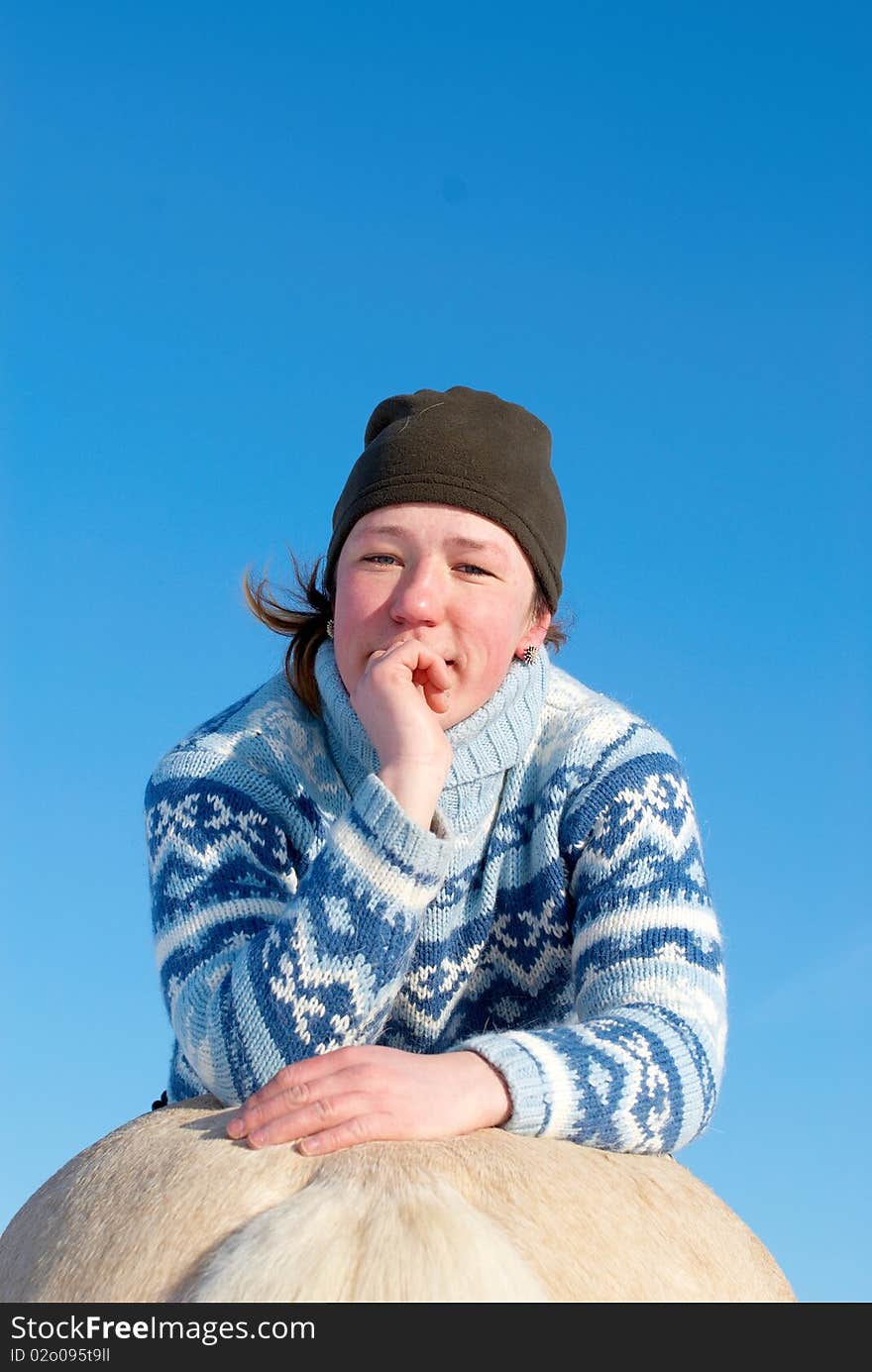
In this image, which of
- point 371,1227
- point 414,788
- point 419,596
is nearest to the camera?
point 371,1227

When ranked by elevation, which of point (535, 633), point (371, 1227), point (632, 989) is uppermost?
point (535, 633)

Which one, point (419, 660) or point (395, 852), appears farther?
point (419, 660)

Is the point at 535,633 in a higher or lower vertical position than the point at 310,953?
higher

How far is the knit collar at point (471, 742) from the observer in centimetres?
304

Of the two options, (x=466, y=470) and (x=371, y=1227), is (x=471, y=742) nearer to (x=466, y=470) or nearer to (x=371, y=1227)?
(x=466, y=470)

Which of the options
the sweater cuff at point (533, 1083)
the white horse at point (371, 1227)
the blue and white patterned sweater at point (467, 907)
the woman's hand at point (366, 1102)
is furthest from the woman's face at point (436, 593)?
the white horse at point (371, 1227)

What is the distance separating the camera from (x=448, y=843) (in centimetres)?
252

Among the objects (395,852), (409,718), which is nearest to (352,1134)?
(395,852)

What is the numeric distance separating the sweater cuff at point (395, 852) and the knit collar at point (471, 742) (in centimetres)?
48

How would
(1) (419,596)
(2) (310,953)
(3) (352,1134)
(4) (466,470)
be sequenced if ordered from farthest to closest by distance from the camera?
(4) (466,470)
(1) (419,596)
(2) (310,953)
(3) (352,1134)

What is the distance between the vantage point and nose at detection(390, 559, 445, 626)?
2848mm

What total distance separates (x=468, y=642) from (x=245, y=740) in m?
0.55

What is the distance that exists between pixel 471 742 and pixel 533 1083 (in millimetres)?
962

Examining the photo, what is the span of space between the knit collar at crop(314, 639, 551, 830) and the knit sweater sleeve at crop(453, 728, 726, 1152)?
0.64ft
